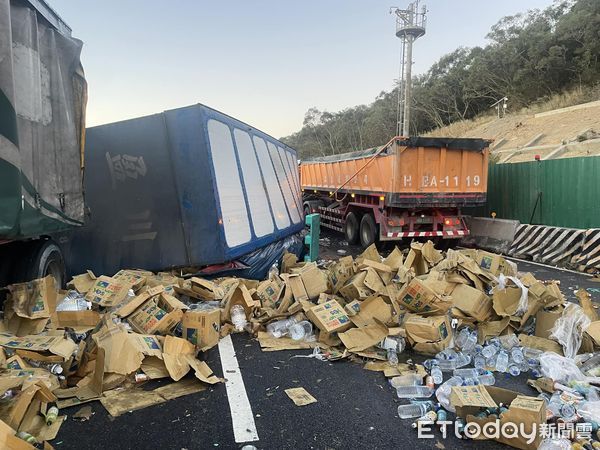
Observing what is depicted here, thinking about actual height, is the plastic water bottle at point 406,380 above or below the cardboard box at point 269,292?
below

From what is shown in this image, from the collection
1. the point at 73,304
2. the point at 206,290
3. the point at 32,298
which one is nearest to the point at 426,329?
the point at 206,290

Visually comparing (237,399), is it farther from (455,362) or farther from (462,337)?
(462,337)

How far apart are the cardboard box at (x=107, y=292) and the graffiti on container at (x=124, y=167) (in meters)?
1.65

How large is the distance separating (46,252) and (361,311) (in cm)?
348

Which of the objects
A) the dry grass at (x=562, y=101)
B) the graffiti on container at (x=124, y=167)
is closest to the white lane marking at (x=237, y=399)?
the graffiti on container at (x=124, y=167)

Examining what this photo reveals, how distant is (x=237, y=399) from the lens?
326 cm

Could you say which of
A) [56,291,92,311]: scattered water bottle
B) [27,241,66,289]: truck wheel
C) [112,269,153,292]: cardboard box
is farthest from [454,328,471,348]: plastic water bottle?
[27,241,66,289]: truck wheel

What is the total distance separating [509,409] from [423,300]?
1.84m

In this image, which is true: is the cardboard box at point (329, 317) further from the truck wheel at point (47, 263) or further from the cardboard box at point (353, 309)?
the truck wheel at point (47, 263)

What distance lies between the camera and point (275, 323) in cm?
478

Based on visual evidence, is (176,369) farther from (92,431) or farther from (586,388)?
(586,388)

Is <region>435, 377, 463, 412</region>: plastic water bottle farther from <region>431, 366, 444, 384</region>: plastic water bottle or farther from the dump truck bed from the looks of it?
the dump truck bed

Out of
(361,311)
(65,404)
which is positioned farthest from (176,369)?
(361,311)

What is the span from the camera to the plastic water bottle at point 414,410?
304 cm
